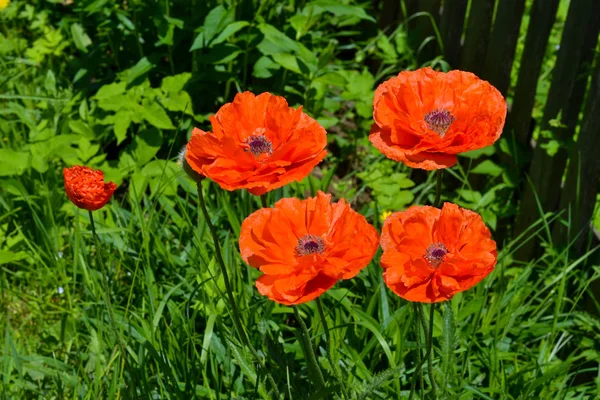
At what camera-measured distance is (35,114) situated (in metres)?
3.19

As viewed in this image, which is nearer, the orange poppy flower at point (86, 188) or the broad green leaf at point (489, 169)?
the orange poppy flower at point (86, 188)

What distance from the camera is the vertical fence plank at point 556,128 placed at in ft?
7.57

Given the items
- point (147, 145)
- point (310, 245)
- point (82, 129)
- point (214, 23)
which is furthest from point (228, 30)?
point (310, 245)

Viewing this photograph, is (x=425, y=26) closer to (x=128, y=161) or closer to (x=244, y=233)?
(x=128, y=161)

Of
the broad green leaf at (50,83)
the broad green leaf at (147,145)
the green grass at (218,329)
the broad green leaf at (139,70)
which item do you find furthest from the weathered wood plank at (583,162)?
the broad green leaf at (50,83)

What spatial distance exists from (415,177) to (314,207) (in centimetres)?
189

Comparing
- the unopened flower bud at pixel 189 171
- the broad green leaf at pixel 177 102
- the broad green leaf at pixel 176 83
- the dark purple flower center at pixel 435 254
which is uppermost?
the unopened flower bud at pixel 189 171

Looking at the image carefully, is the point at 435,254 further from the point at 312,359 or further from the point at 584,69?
the point at 584,69

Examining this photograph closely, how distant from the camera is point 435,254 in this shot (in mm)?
1220

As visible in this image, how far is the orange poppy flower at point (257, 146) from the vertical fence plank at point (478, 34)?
1.72 metres

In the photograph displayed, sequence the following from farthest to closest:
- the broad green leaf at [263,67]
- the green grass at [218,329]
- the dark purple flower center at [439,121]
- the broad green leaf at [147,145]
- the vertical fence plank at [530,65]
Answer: the broad green leaf at [263,67], the broad green leaf at [147,145], the vertical fence plank at [530,65], the green grass at [218,329], the dark purple flower center at [439,121]

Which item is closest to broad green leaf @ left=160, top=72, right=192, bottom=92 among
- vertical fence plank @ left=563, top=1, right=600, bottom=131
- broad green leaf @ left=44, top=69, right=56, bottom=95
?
broad green leaf @ left=44, top=69, right=56, bottom=95

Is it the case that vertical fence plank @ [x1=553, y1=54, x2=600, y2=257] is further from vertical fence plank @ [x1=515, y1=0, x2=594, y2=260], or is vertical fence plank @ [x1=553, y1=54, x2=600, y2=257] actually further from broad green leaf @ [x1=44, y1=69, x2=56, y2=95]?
broad green leaf @ [x1=44, y1=69, x2=56, y2=95]

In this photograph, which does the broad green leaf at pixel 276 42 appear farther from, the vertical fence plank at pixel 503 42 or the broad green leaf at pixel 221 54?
the vertical fence plank at pixel 503 42
